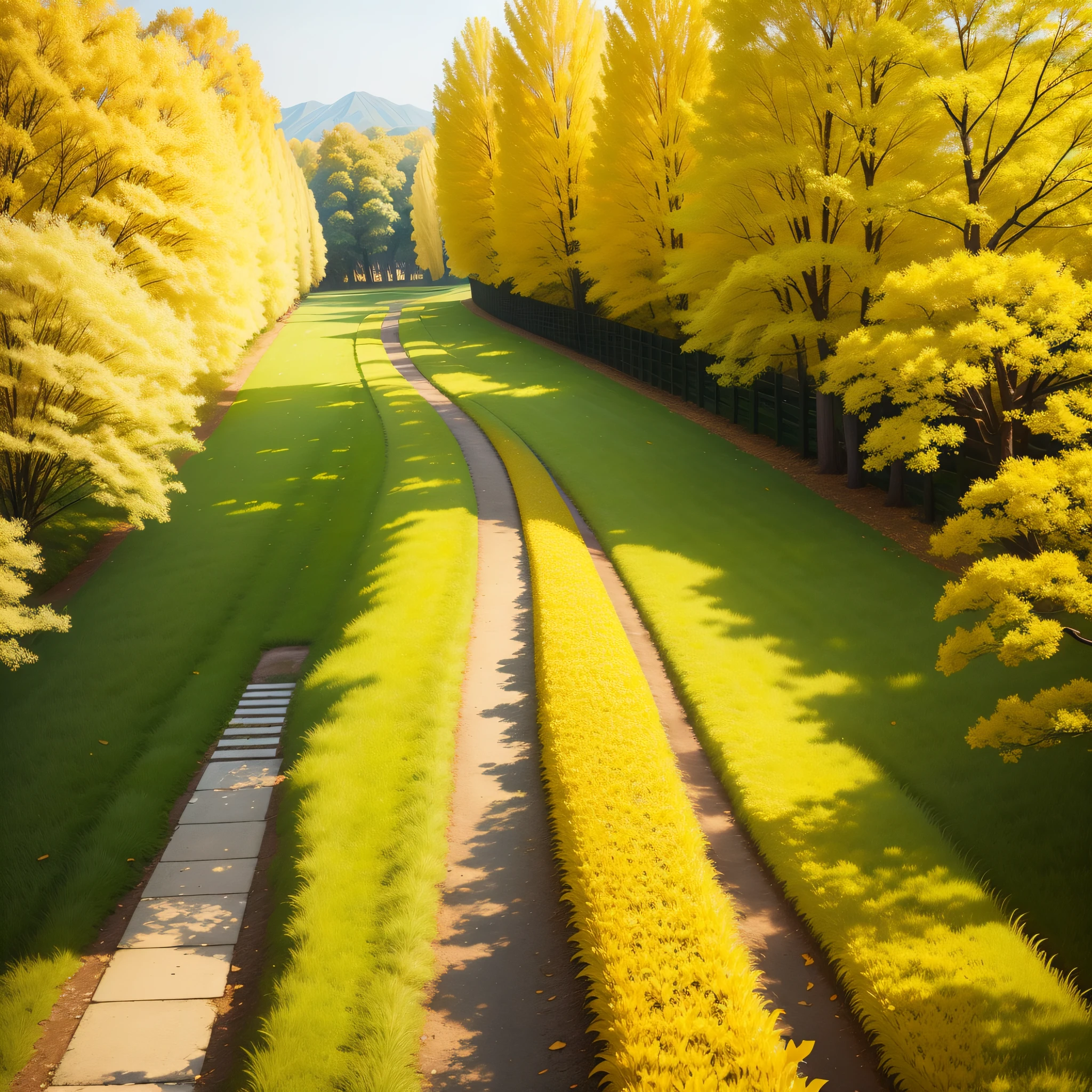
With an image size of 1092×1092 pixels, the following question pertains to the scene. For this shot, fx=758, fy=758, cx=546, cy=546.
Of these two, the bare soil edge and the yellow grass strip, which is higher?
the yellow grass strip

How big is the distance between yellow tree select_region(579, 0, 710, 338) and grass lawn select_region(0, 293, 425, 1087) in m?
12.3

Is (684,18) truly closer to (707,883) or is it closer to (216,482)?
(216,482)

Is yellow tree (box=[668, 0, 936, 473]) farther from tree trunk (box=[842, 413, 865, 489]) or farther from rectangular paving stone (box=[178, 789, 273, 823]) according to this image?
rectangular paving stone (box=[178, 789, 273, 823])

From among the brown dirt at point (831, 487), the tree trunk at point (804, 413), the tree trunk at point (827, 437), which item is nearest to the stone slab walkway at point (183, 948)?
the brown dirt at point (831, 487)

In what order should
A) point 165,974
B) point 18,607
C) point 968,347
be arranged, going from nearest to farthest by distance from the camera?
point 165,974 → point 968,347 → point 18,607

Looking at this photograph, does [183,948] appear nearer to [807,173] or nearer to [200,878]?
[200,878]

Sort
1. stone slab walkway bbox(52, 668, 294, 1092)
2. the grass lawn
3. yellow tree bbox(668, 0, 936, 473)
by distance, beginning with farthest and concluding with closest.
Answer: yellow tree bbox(668, 0, 936, 473) → the grass lawn → stone slab walkway bbox(52, 668, 294, 1092)

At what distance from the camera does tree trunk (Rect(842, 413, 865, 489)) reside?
18.9 m

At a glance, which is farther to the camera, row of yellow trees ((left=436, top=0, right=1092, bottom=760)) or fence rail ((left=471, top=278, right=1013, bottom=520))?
fence rail ((left=471, top=278, right=1013, bottom=520))

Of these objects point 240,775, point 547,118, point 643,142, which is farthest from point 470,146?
point 240,775

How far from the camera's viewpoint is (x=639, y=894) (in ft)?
22.0

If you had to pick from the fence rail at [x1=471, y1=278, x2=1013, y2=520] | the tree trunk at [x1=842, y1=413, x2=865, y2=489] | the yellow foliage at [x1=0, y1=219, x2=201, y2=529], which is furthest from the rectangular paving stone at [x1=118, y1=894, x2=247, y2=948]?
the tree trunk at [x1=842, y1=413, x2=865, y2=489]

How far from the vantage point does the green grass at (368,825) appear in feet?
19.4

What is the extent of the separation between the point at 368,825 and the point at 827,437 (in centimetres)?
1607
